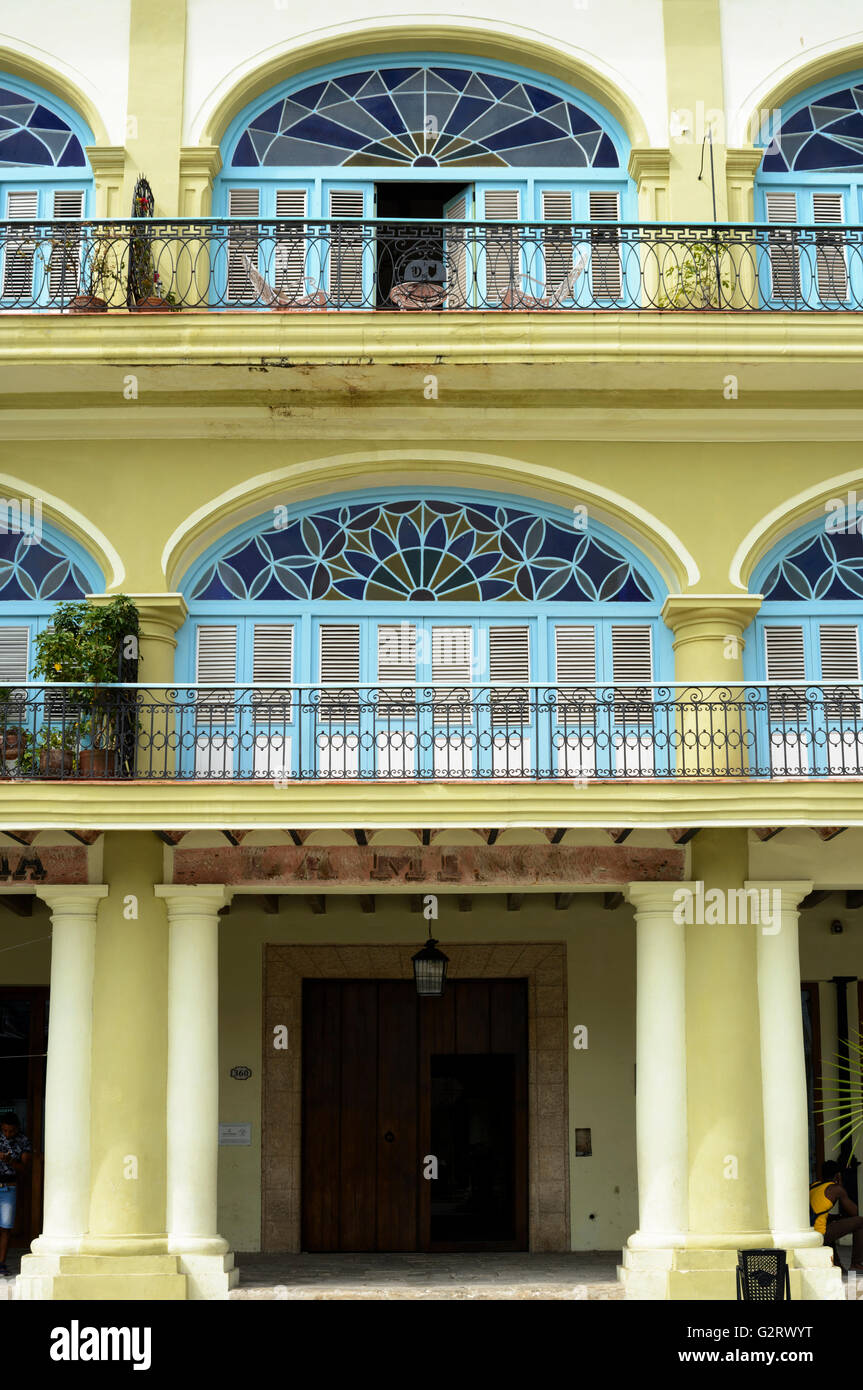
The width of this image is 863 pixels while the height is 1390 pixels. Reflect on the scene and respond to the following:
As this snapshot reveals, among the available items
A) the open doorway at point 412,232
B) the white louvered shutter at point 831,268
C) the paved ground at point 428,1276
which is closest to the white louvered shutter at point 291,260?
the open doorway at point 412,232

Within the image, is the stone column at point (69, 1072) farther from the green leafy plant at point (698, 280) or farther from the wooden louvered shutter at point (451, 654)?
the green leafy plant at point (698, 280)

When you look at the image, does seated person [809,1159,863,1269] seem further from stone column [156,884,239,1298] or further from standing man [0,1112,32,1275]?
standing man [0,1112,32,1275]

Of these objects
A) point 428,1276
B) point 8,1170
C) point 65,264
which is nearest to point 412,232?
point 65,264

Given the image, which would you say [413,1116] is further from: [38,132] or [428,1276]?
[38,132]

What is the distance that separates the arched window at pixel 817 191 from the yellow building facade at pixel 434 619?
0.17ft

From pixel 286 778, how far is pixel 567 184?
7187 mm

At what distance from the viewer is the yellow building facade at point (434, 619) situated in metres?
14.1

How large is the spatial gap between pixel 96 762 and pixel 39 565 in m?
2.46

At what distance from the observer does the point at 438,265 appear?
1611 cm

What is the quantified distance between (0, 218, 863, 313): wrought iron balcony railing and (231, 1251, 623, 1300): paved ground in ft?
29.3

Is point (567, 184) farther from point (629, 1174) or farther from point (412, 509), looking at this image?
point (629, 1174)

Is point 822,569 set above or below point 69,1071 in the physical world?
above

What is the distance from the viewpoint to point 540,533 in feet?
52.2
